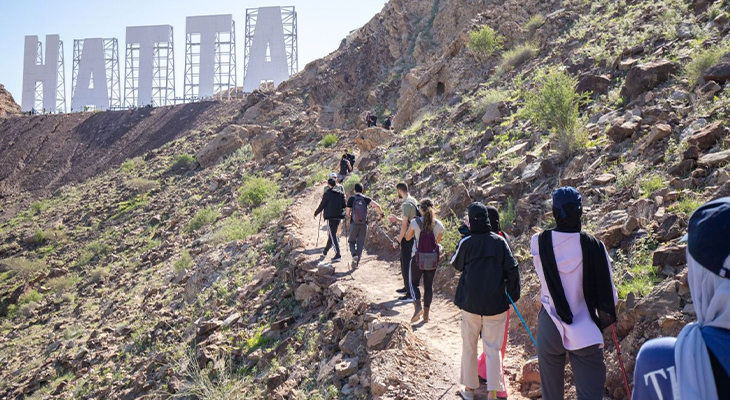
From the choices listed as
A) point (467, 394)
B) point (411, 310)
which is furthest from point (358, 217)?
point (467, 394)

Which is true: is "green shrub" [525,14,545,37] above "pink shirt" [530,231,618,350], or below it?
above

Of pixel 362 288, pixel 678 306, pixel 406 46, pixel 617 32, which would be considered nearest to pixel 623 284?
pixel 678 306

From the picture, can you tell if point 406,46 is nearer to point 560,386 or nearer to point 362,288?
point 362,288

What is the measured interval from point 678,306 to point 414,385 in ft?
7.96

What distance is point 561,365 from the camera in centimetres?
349

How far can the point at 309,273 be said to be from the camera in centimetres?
920

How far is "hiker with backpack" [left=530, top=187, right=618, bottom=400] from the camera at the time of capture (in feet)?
10.9

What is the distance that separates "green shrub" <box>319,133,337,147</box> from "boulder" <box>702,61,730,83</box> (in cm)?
1784

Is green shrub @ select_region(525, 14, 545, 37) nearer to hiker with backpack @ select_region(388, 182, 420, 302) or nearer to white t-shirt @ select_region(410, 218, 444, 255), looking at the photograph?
hiker with backpack @ select_region(388, 182, 420, 302)

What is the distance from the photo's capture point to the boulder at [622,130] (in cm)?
786

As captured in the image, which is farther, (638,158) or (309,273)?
(309,273)

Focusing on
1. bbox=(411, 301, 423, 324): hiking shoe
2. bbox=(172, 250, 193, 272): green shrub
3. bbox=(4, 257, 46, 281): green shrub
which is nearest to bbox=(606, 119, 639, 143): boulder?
bbox=(411, 301, 423, 324): hiking shoe

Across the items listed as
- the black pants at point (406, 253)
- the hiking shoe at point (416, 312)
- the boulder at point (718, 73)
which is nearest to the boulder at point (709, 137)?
the boulder at point (718, 73)

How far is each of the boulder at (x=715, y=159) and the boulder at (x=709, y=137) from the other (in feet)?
1.29
